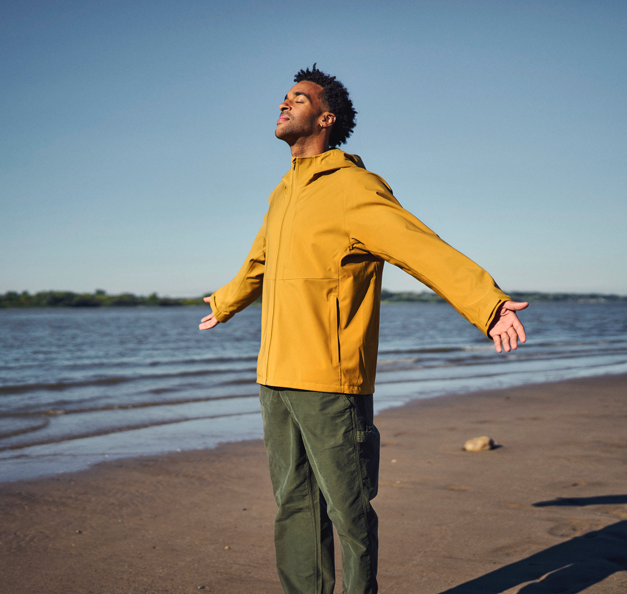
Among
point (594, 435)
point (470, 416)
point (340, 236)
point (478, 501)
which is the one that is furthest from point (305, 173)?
point (470, 416)

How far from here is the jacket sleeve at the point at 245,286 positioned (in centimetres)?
228

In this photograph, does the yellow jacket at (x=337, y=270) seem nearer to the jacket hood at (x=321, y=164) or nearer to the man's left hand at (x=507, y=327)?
the jacket hood at (x=321, y=164)

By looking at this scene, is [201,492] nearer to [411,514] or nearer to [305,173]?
[411,514]

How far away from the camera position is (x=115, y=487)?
4355 millimetres

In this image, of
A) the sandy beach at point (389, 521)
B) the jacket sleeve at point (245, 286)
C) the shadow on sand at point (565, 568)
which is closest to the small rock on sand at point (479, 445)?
the sandy beach at point (389, 521)

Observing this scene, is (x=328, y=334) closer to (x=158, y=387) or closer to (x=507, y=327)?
(x=507, y=327)

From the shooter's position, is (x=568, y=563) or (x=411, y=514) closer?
(x=568, y=563)

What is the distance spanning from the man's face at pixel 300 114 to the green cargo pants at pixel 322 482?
919mm

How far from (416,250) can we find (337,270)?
269 millimetres

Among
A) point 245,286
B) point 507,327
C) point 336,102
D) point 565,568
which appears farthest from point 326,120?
point 565,568

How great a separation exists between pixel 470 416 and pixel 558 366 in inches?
329

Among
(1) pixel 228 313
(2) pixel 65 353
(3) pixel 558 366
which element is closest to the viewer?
(1) pixel 228 313

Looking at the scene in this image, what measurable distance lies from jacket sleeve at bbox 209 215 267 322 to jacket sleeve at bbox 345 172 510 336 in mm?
590

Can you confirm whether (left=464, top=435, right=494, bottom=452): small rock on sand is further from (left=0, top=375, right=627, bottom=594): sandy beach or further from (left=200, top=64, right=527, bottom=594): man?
(left=200, top=64, right=527, bottom=594): man
